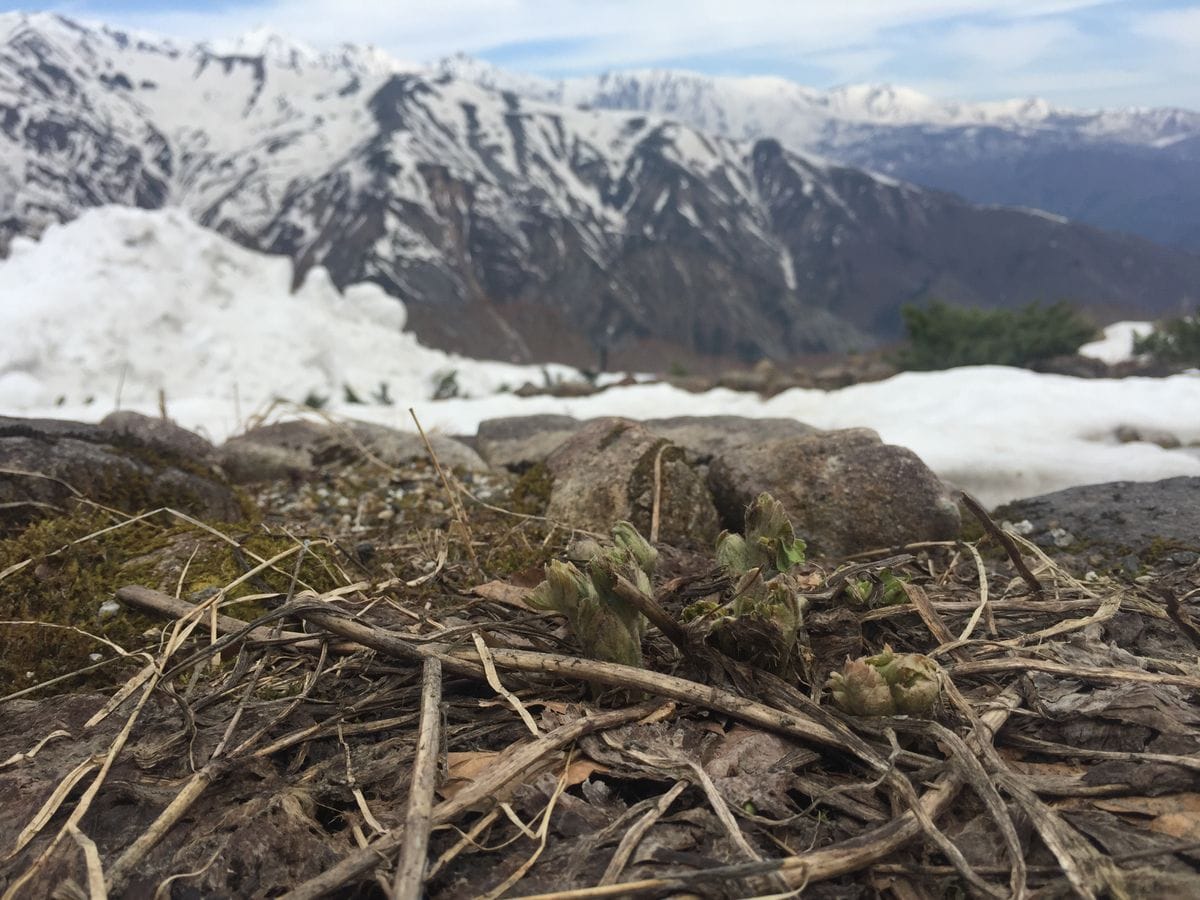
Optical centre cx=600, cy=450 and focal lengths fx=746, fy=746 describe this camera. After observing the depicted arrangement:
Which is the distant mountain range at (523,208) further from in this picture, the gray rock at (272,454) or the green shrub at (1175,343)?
the gray rock at (272,454)

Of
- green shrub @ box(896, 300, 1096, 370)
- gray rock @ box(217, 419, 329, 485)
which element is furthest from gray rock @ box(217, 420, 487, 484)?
green shrub @ box(896, 300, 1096, 370)

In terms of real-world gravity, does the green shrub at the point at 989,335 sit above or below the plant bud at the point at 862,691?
below

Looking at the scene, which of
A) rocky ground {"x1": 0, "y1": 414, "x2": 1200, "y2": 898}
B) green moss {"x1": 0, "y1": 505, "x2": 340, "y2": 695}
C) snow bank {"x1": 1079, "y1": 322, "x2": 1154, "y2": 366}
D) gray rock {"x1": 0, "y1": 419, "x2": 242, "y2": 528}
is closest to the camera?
rocky ground {"x1": 0, "y1": 414, "x2": 1200, "y2": 898}

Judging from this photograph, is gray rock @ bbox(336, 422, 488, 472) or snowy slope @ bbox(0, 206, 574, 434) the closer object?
gray rock @ bbox(336, 422, 488, 472)

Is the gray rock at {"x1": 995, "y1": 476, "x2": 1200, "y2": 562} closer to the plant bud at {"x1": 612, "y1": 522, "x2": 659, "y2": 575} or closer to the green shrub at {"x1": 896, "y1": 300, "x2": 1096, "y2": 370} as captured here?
the plant bud at {"x1": 612, "y1": 522, "x2": 659, "y2": 575}

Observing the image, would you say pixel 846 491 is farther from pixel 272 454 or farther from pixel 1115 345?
pixel 1115 345

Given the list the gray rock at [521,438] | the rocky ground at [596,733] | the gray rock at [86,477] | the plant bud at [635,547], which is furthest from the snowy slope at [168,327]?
the plant bud at [635,547]

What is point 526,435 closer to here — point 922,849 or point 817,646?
point 817,646
